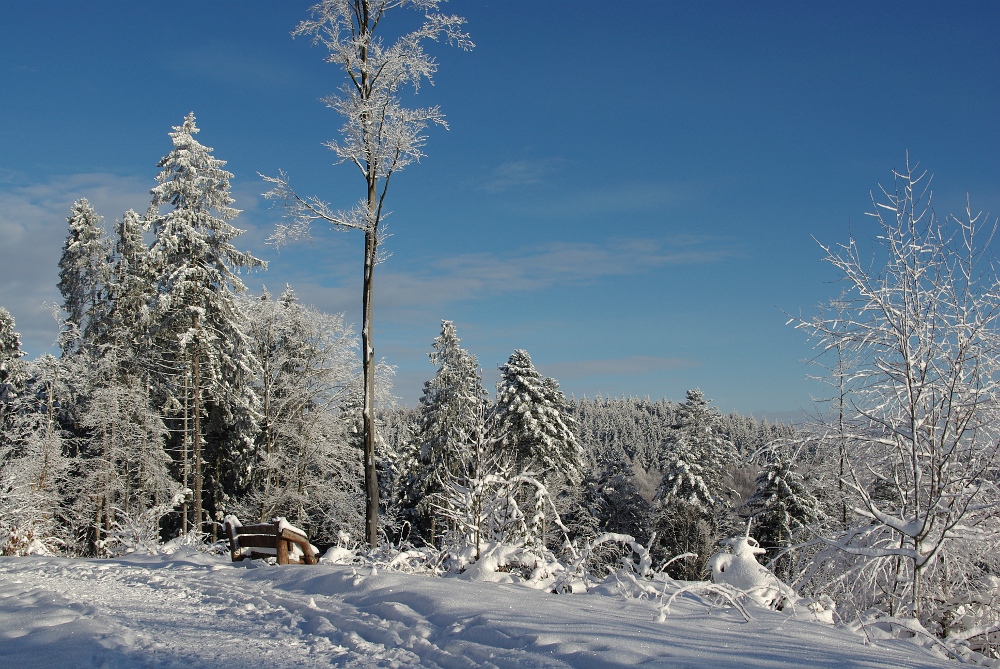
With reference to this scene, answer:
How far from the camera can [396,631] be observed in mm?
4953

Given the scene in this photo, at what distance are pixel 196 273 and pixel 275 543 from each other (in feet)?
48.7

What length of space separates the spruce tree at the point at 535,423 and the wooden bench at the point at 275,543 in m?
16.6

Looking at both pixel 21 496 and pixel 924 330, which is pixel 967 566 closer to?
pixel 924 330

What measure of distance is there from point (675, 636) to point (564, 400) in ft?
87.6

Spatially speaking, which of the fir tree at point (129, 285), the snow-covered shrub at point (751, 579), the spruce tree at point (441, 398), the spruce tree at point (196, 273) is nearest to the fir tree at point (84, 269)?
the fir tree at point (129, 285)

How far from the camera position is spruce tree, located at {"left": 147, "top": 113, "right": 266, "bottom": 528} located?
→ 21781 mm

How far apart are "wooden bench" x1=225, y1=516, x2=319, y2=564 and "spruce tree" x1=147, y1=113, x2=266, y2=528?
42.6 feet

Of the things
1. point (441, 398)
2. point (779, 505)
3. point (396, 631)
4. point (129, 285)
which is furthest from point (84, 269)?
point (779, 505)

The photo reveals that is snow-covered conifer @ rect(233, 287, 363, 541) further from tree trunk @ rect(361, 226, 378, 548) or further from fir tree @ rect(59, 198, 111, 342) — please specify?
tree trunk @ rect(361, 226, 378, 548)

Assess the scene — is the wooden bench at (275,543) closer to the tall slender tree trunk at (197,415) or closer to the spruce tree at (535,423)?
the tall slender tree trunk at (197,415)

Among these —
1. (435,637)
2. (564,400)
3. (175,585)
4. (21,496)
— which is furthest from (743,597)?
(564,400)

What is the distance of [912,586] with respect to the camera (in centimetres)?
671

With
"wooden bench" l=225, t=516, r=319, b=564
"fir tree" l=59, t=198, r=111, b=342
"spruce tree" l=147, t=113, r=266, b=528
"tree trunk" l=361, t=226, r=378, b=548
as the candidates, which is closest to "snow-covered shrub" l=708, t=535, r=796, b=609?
"wooden bench" l=225, t=516, r=319, b=564

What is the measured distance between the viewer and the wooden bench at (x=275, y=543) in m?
→ 9.59
